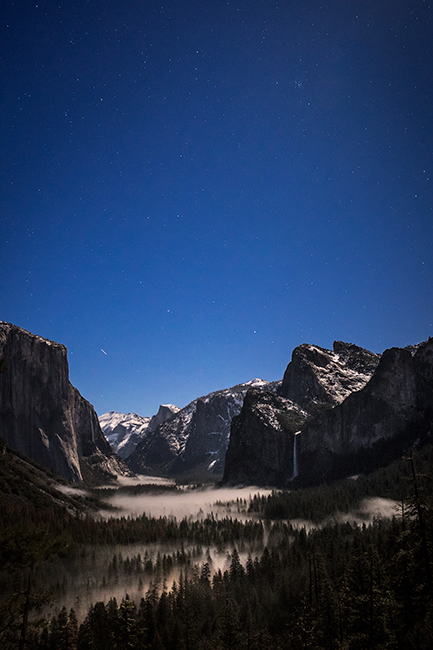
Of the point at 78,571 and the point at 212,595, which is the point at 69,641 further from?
the point at 78,571

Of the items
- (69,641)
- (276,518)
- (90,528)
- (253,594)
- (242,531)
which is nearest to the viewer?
(69,641)

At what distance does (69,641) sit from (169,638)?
36053 millimetres

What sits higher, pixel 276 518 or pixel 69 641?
pixel 69 641

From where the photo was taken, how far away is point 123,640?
53.6 m

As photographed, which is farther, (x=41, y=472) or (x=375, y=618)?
(x=41, y=472)

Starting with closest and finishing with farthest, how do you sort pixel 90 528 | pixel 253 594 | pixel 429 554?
pixel 429 554, pixel 253 594, pixel 90 528

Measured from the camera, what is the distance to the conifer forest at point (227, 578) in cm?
2697

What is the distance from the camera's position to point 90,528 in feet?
525

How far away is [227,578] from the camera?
12794 centimetres

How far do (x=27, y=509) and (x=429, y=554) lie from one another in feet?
523

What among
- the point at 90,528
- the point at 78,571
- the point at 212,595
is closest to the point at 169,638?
the point at 212,595

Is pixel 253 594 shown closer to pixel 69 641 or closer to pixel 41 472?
pixel 69 641

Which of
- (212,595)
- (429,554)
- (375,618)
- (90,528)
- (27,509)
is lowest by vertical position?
(212,595)

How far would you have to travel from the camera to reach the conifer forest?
27.0m
